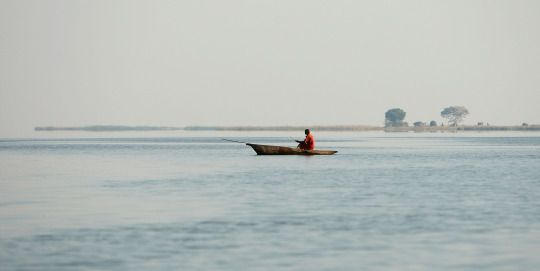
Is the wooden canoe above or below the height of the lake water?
above

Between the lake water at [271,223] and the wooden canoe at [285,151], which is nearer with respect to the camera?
the lake water at [271,223]

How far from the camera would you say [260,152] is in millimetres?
70938

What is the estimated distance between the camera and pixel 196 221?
25.6 metres

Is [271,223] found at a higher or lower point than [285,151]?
lower

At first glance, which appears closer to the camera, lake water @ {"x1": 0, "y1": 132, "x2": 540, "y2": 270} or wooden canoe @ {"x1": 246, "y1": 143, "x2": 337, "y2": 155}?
lake water @ {"x1": 0, "y1": 132, "x2": 540, "y2": 270}

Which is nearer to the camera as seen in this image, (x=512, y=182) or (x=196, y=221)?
(x=196, y=221)

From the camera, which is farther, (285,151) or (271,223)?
(285,151)

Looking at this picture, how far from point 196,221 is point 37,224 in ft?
14.0

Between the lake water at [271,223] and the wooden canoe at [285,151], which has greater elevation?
the wooden canoe at [285,151]

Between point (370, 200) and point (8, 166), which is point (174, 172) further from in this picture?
point (370, 200)

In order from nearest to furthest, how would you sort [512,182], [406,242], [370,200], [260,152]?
[406,242]
[370,200]
[512,182]
[260,152]

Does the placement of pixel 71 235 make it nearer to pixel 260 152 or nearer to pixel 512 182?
pixel 512 182

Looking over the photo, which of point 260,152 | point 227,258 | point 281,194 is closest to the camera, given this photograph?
point 227,258

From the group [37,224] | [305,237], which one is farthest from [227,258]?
[37,224]
